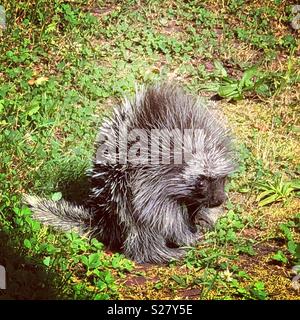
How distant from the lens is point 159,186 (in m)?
2.38

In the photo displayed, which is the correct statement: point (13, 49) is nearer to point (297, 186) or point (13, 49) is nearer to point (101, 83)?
point (101, 83)

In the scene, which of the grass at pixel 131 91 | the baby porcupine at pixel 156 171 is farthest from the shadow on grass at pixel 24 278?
the baby porcupine at pixel 156 171

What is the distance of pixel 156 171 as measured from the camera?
2.34m

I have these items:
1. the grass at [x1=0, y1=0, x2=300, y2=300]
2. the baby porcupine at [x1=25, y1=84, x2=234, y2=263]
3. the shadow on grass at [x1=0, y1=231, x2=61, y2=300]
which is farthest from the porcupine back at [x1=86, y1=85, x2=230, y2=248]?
the shadow on grass at [x1=0, y1=231, x2=61, y2=300]

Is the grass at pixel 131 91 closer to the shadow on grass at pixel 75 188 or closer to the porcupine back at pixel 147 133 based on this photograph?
the shadow on grass at pixel 75 188

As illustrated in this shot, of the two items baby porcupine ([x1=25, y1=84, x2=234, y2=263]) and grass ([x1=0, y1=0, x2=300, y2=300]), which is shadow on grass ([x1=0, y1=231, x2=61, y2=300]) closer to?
grass ([x1=0, y1=0, x2=300, y2=300])

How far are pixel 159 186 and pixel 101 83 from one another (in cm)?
97

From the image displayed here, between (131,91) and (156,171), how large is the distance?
2.60 ft

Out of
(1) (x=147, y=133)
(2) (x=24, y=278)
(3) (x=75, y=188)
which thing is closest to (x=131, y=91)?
(3) (x=75, y=188)

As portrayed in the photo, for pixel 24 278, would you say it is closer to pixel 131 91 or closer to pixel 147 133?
pixel 147 133

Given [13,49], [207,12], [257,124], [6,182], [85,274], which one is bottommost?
[85,274]

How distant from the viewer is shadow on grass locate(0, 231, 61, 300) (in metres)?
2.16

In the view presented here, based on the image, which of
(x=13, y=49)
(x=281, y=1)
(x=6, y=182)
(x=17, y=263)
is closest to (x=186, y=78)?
(x=281, y=1)

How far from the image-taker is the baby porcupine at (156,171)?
2.32 m
